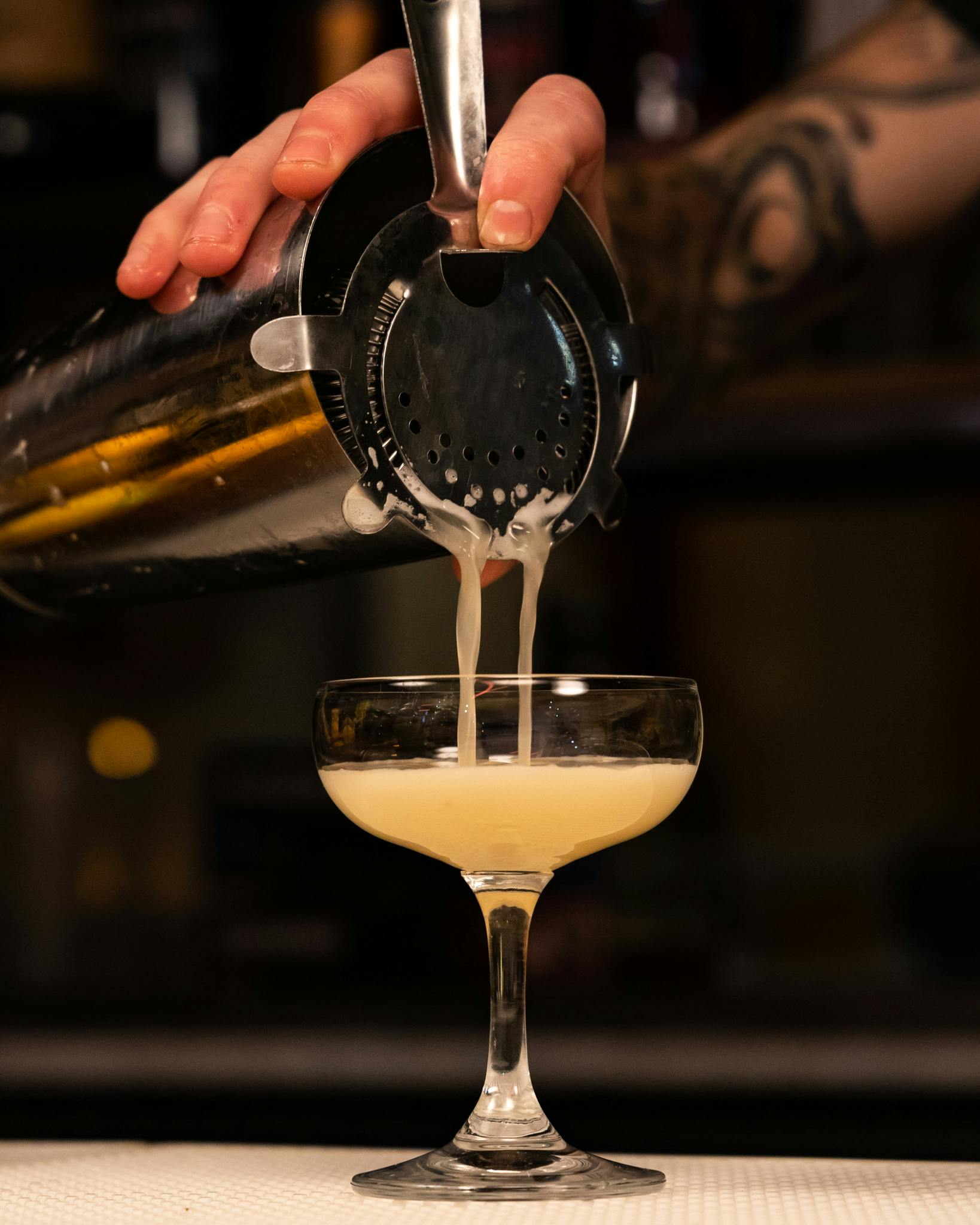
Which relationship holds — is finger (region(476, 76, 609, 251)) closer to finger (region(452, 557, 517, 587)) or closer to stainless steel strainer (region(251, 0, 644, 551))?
stainless steel strainer (region(251, 0, 644, 551))

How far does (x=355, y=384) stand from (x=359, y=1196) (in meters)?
0.37

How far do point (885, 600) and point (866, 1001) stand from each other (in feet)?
1.86

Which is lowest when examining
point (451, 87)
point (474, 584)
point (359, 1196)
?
point (359, 1196)

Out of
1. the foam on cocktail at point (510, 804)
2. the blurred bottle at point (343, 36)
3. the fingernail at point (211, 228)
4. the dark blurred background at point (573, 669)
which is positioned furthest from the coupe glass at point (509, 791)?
the blurred bottle at point (343, 36)

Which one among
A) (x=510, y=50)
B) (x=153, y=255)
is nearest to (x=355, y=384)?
(x=153, y=255)

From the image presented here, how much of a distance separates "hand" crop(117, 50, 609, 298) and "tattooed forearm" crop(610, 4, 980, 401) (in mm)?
613

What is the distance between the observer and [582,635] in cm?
196

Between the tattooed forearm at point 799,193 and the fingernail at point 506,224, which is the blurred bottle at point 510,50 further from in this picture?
the fingernail at point 506,224

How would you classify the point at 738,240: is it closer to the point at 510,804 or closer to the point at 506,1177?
the point at 510,804

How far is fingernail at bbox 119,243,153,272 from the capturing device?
87 centimetres

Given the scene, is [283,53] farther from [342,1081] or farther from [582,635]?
[342,1081]

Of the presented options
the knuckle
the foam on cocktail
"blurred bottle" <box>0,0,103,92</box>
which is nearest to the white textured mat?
the foam on cocktail

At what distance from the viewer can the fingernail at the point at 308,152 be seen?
76cm

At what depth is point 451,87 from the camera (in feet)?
2.49
